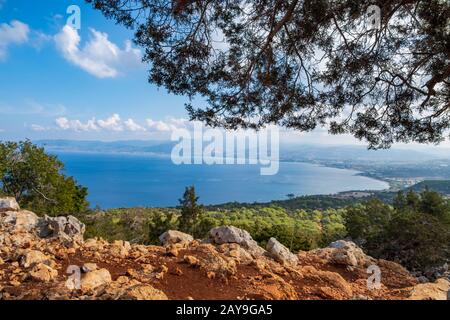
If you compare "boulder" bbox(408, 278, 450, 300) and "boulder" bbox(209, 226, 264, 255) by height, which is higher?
"boulder" bbox(209, 226, 264, 255)

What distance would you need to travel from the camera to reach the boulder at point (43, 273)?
2900 millimetres

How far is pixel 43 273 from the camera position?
295 cm

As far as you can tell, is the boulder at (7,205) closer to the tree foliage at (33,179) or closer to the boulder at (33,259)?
the boulder at (33,259)

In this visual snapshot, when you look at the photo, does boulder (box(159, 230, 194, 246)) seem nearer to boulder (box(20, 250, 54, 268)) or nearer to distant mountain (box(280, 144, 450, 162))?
boulder (box(20, 250, 54, 268))

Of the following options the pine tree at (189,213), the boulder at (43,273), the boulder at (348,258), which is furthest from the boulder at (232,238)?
the pine tree at (189,213)

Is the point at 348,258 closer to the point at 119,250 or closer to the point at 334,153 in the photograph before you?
the point at 119,250

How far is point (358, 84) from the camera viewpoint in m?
4.79

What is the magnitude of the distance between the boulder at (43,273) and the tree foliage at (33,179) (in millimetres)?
15174

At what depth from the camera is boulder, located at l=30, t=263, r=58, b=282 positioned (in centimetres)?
290

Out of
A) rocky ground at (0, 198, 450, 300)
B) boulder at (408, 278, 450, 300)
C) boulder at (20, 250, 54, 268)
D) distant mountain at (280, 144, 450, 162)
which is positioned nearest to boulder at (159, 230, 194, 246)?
rocky ground at (0, 198, 450, 300)

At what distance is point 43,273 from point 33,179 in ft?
56.3

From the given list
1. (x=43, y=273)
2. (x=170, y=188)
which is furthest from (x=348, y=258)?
(x=170, y=188)
